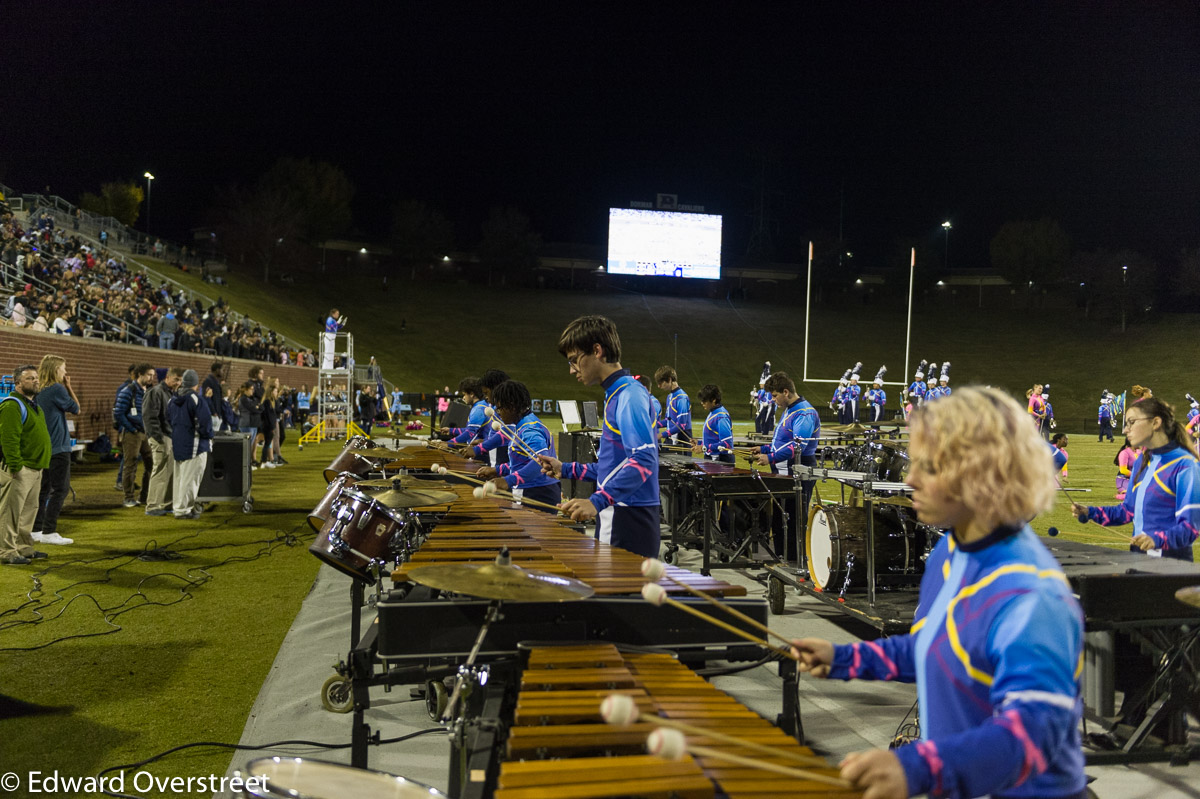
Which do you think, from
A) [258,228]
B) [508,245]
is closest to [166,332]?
[258,228]

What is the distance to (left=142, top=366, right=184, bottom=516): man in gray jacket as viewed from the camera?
1020 centimetres

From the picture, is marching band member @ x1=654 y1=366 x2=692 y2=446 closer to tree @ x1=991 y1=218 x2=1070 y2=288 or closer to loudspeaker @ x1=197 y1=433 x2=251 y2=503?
loudspeaker @ x1=197 y1=433 x2=251 y2=503

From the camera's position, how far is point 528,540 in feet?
13.1

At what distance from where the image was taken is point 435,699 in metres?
4.42

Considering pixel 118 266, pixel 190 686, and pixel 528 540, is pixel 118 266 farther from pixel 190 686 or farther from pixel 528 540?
pixel 528 540

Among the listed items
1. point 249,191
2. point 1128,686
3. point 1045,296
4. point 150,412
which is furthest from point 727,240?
point 1128,686

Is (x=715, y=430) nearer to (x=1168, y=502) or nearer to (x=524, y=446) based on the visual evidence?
(x=524, y=446)

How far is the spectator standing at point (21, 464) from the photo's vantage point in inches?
297

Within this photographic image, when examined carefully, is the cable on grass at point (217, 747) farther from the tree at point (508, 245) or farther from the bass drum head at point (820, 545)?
the tree at point (508, 245)

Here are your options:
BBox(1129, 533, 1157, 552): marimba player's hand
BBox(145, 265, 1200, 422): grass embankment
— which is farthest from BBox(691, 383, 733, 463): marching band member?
BBox(145, 265, 1200, 422): grass embankment

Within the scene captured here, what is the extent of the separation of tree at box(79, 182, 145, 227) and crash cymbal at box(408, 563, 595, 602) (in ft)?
178

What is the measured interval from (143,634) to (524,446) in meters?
3.04

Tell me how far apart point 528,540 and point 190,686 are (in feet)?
8.02

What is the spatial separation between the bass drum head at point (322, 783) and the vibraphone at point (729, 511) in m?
5.91
